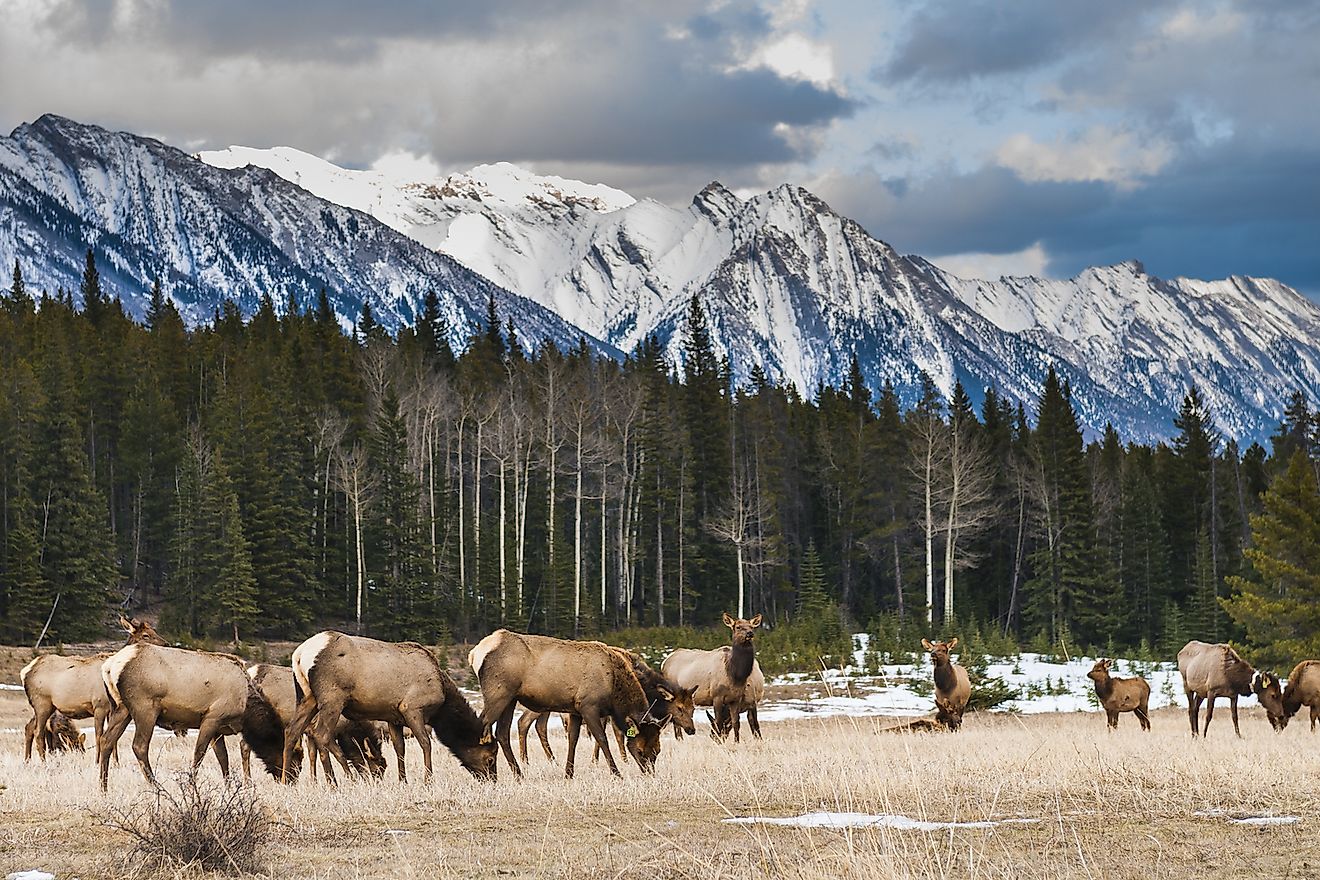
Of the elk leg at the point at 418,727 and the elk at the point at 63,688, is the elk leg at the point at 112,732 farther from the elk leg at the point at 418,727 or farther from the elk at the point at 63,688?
the elk at the point at 63,688

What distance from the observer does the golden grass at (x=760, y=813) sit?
8977 mm

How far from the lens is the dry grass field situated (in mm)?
8961

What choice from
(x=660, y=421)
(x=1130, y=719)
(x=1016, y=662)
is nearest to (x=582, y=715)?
(x=1130, y=719)

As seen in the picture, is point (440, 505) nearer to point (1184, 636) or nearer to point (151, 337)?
point (151, 337)

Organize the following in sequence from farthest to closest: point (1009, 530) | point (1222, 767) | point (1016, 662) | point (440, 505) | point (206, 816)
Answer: point (1009, 530) → point (440, 505) → point (1016, 662) → point (1222, 767) → point (206, 816)

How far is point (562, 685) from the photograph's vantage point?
49.9 feet

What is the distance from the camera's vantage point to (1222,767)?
13.6 meters

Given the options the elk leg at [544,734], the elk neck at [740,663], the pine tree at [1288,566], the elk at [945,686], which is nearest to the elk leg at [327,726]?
the elk leg at [544,734]

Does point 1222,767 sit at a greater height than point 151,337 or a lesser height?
lesser

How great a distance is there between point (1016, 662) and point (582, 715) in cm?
3531

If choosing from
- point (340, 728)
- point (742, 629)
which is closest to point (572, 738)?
point (340, 728)

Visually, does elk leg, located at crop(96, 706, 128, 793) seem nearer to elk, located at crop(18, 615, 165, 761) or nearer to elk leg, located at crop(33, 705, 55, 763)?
elk, located at crop(18, 615, 165, 761)

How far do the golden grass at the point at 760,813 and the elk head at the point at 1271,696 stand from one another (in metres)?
11.7

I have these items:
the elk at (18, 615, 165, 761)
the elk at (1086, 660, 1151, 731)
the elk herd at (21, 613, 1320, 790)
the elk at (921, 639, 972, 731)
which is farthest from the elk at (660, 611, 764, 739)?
the elk at (1086, 660, 1151, 731)
